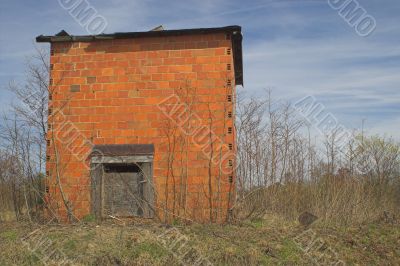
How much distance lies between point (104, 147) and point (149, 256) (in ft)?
Answer: 12.4

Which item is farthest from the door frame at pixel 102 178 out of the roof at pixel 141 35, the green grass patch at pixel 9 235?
the roof at pixel 141 35

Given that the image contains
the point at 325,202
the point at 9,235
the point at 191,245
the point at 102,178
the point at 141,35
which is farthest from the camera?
the point at 325,202

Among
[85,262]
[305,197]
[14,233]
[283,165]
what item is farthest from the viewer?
[283,165]

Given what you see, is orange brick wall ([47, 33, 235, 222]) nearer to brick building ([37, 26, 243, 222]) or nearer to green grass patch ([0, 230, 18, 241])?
brick building ([37, 26, 243, 222])

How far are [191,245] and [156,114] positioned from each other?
359 centimetres

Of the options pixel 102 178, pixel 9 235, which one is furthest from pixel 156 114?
pixel 9 235

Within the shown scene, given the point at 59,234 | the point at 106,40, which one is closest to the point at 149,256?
the point at 59,234

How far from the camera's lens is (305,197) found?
11797 millimetres

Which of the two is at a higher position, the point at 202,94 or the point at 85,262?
the point at 202,94

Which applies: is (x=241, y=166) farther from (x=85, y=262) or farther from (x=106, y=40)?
(x=85, y=262)

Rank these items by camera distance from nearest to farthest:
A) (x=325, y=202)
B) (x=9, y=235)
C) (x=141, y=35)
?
(x=9, y=235), (x=141, y=35), (x=325, y=202)

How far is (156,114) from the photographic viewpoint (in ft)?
31.9

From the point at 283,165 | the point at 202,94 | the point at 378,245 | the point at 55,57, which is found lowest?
the point at 378,245

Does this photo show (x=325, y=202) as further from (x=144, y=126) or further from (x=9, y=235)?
(x=9, y=235)
